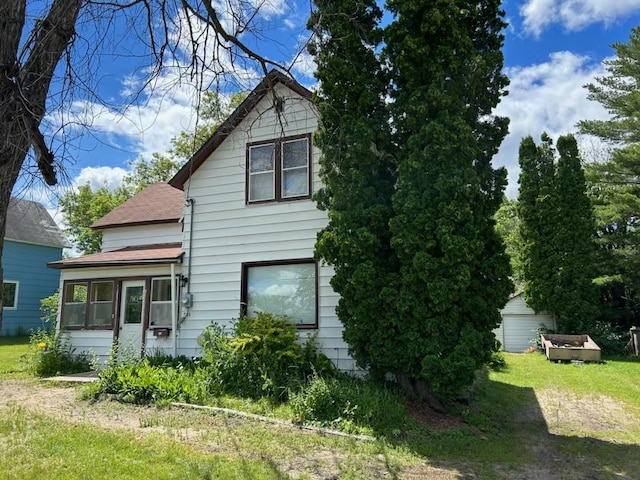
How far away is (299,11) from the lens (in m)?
5.34

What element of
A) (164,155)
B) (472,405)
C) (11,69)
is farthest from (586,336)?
(164,155)

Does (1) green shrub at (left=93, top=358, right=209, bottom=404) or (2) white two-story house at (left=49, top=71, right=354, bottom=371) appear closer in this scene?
(1) green shrub at (left=93, top=358, right=209, bottom=404)

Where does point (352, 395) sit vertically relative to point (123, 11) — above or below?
below

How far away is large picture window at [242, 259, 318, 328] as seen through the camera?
32.1ft

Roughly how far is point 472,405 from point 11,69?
26.9 ft

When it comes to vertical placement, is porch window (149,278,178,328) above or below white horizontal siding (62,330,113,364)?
above

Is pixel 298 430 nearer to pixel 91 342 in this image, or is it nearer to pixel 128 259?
pixel 128 259

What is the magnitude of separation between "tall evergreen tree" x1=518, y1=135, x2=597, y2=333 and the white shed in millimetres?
1195

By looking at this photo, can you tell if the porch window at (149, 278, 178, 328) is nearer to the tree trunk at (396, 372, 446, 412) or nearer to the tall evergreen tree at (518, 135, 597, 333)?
the tree trunk at (396, 372, 446, 412)

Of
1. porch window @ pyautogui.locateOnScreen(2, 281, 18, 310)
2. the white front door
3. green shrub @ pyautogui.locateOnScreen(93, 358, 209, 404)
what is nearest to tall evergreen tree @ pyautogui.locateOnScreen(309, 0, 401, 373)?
green shrub @ pyautogui.locateOnScreen(93, 358, 209, 404)

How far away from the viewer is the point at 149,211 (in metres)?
15.4

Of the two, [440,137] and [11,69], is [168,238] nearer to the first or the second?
[440,137]

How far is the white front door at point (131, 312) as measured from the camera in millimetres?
11562

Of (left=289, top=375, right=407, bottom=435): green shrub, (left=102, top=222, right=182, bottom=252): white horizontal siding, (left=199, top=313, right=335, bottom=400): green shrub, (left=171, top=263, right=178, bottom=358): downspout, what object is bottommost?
(left=289, top=375, right=407, bottom=435): green shrub
